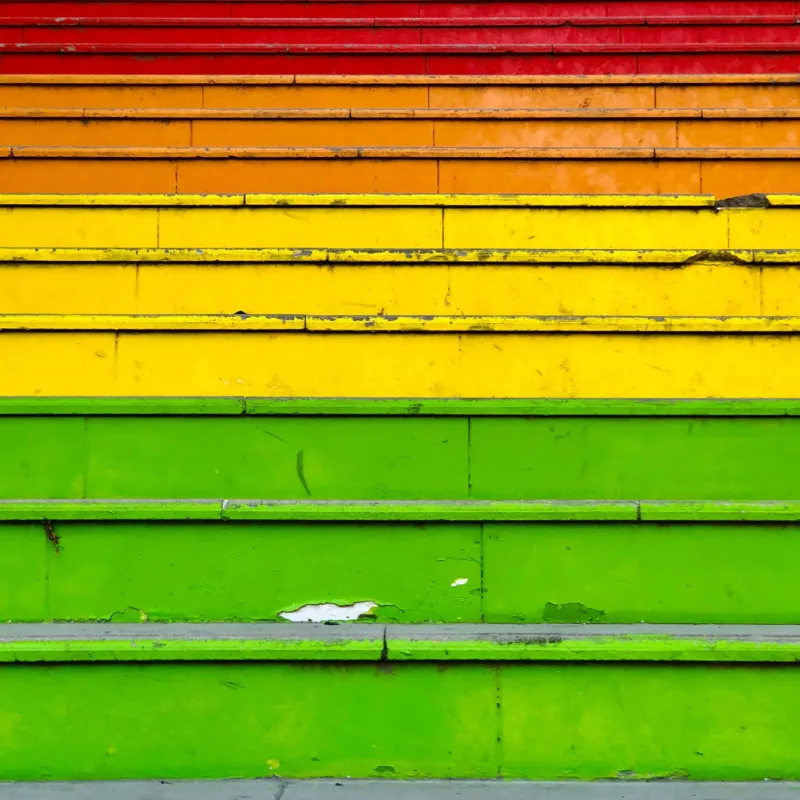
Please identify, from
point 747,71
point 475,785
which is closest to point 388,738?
point 475,785

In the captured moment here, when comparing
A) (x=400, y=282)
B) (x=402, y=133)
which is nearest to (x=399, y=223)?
(x=400, y=282)

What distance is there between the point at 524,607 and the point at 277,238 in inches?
51.8

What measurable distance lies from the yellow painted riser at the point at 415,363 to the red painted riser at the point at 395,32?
2.37 metres

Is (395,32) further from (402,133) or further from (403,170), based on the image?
(403,170)

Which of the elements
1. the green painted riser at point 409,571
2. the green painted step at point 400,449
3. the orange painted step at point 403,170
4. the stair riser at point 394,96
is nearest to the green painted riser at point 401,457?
the green painted step at point 400,449

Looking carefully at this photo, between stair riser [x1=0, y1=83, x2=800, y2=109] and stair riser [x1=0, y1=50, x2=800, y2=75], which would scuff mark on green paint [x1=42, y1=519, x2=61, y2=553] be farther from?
stair riser [x1=0, y1=50, x2=800, y2=75]

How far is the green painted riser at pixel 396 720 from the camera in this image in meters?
1.49

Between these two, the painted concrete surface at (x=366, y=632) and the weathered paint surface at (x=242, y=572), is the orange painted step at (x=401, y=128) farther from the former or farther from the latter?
the painted concrete surface at (x=366, y=632)

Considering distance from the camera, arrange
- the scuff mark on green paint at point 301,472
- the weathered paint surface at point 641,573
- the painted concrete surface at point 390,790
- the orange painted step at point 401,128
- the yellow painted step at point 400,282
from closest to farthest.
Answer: the painted concrete surface at point 390,790
the weathered paint surface at point 641,573
the scuff mark on green paint at point 301,472
the yellow painted step at point 400,282
the orange painted step at point 401,128

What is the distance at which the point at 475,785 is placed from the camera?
4.79 ft

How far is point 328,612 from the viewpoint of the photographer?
1.64 meters

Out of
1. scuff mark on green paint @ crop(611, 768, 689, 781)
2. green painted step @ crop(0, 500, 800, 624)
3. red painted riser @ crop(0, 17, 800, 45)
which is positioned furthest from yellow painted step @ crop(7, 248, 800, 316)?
red painted riser @ crop(0, 17, 800, 45)

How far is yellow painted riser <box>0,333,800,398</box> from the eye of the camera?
1982 millimetres

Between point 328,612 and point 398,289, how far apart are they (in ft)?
2.98
